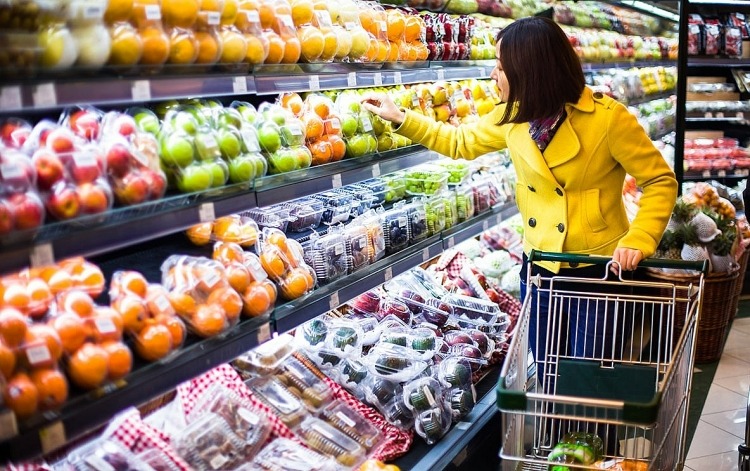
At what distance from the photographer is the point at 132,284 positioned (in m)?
2.07

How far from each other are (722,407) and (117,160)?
3453 millimetres

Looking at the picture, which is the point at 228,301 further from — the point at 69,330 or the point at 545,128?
the point at 545,128

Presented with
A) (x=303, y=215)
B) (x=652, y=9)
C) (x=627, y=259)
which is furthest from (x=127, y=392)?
(x=652, y=9)

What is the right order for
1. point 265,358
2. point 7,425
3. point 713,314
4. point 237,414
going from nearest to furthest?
point 7,425
point 237,414
point 265,358
point 713,314

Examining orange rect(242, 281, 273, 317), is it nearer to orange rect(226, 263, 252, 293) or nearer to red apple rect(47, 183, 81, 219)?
orange rect(226, 263, 252, 293)

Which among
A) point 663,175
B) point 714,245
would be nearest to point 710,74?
point 714,245

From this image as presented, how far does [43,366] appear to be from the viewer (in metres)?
1.74

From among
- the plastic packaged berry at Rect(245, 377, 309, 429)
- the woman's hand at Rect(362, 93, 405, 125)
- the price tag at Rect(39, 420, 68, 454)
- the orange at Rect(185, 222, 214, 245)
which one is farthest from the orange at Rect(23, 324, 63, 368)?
the woman's hand at Rect(362, 93, 405, 125)

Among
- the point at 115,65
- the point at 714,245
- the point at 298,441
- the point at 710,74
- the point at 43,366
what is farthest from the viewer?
the point at 710,74

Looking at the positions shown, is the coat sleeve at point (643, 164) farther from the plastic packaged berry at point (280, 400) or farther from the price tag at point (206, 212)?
the price tag at point (206, 212)

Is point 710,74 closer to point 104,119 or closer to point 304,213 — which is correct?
point 304,213

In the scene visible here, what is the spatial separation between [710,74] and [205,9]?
615 centimetres

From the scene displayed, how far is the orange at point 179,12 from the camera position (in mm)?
2152

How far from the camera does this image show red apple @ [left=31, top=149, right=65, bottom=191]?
1.80m
